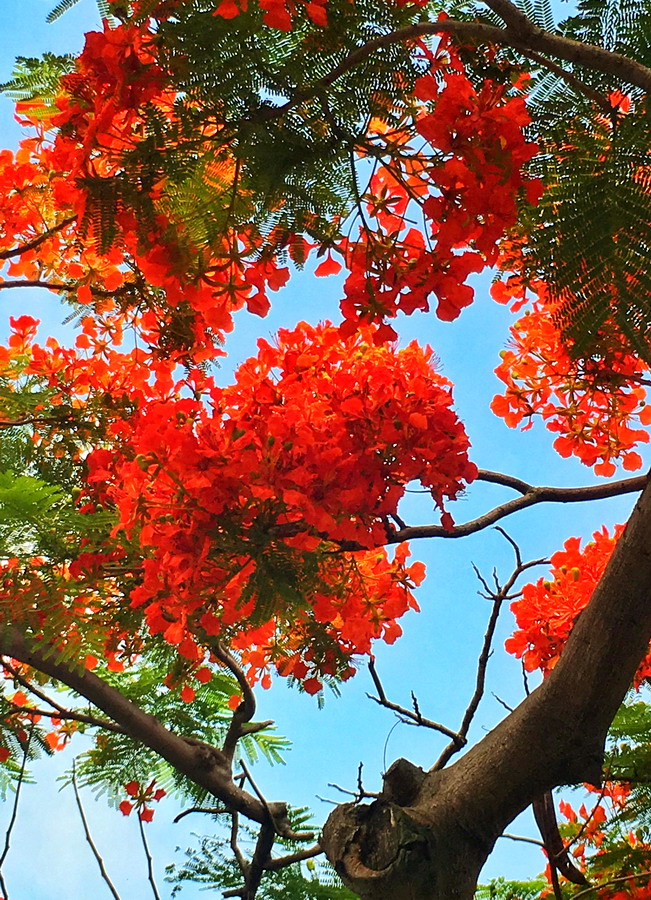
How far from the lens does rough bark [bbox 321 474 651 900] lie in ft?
7.63

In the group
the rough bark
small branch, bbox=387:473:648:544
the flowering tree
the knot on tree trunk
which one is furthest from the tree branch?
the knot on tree trunk

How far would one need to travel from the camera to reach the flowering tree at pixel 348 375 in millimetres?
1741

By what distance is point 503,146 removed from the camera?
1.72 meters

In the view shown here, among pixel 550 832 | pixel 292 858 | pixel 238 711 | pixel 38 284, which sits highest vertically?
pixel 38 284

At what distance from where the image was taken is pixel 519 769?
2.43 metres

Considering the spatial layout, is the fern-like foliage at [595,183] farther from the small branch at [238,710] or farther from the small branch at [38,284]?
the small branch at [38,284]

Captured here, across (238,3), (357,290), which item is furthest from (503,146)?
(238,3)

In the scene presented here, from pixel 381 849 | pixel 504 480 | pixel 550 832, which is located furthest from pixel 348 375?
pixel 550 832

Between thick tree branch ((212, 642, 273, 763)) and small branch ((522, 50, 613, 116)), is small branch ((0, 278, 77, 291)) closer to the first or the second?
thick tree branch ((212, 642, 273, 763))

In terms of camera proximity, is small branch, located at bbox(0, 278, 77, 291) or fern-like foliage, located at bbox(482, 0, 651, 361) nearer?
fern-like foliage, located at bbox(482, 0, 651, 361)

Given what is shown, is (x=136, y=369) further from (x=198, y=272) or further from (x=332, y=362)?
(x=198, y=272)

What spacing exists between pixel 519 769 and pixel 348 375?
3.97 feet

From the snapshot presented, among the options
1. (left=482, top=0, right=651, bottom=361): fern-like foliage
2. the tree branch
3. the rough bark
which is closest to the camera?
the tree branch

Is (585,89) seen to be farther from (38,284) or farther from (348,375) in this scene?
(38,284)
